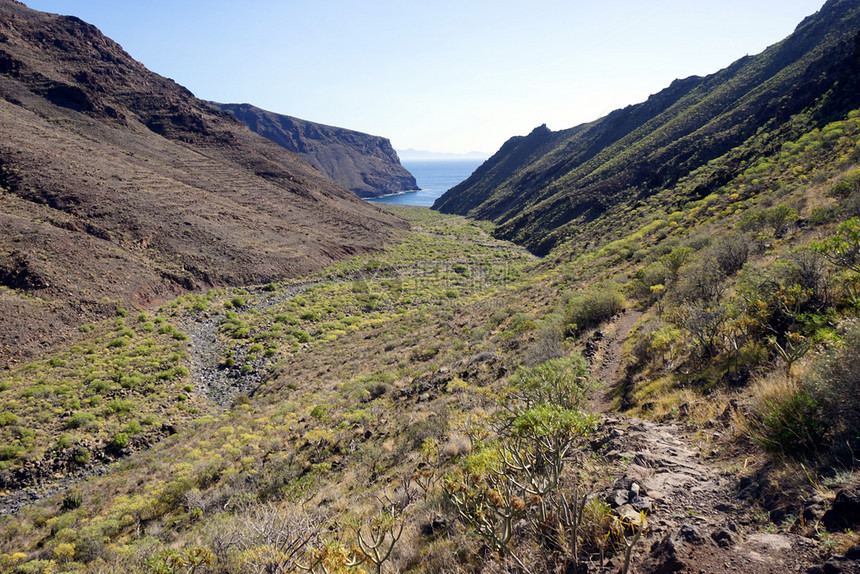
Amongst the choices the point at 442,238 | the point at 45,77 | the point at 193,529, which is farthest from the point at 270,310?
the point at 45,77

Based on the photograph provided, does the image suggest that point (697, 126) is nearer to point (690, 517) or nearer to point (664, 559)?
point (690, 517)

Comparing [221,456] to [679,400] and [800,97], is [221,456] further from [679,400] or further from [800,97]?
[800,97]

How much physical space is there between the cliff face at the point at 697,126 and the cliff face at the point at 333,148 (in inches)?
3267

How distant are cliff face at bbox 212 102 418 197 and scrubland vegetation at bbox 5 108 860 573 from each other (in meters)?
125

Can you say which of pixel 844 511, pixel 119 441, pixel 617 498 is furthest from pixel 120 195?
pixel 844 511

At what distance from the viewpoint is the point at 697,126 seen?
162ft

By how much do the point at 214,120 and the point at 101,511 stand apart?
2774 inches

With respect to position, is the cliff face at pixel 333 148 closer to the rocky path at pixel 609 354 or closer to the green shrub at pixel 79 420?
the green shrub at pixel 79 420

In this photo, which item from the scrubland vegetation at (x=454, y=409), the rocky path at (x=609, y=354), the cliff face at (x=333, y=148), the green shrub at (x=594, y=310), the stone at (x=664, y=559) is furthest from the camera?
the cliff face at (x=333, y=148)

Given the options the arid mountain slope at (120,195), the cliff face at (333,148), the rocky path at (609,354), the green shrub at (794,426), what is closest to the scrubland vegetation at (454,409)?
the green shrub at (794,426)

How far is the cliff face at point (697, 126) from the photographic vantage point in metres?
30.6

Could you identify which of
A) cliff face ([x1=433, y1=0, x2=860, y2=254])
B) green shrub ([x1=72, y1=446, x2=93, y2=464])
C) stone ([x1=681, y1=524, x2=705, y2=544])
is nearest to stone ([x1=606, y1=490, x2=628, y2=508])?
stone ([x1=681, y1=524, x2=705, y2=544])

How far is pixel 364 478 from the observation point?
8.18m

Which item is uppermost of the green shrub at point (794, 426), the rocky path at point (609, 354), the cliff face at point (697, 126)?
the cliff face at point (697, 126)
